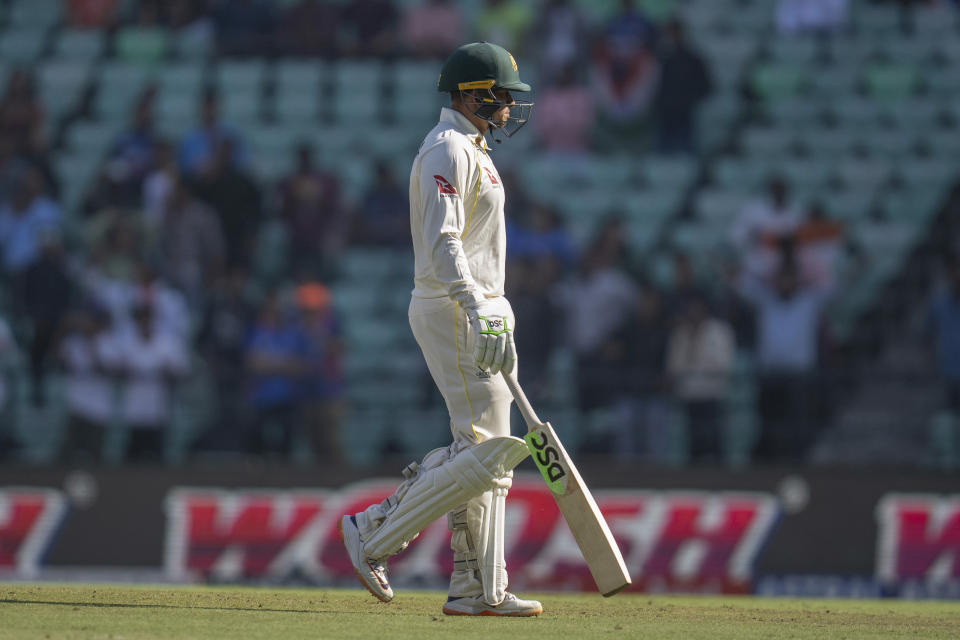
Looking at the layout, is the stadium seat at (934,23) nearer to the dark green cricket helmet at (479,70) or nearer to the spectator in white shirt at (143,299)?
the spectator in white shirt at (143,299)

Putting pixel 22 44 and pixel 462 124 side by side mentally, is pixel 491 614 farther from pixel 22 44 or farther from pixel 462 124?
pixel 22 44

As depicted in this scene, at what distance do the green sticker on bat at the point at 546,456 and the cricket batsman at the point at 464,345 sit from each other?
2.9 inches

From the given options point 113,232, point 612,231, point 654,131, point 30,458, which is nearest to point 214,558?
point 30,458

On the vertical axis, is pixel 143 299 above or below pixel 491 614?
above

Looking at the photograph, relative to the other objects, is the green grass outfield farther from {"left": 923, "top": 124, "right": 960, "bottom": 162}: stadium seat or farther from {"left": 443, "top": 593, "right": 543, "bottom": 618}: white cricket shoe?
{"left": 923, "top": 124, "right": 960, "bottom": 162}: stadium seat

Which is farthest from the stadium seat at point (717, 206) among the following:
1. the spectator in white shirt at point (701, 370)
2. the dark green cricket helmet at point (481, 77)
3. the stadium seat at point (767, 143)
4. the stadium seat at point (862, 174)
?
the dark green cricket helmet at point (481, 77)

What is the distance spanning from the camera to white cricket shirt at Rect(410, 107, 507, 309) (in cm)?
549

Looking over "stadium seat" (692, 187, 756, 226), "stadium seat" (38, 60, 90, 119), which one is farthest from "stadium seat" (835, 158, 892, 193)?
"stadium seat" (38, 60, 90, 119)

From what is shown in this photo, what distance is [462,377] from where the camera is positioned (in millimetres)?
5656

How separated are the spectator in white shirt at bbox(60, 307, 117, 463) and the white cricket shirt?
4847 mm

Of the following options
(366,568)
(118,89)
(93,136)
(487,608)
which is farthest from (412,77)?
(487,608)

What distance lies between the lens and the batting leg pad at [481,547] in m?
5.72

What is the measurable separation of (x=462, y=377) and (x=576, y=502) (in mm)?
634

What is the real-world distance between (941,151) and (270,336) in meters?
6.82
